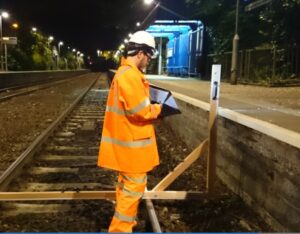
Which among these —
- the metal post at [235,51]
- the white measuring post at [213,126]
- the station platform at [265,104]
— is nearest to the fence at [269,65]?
the metal post at [235,51]

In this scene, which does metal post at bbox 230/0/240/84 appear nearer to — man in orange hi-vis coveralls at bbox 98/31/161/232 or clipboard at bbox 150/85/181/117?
clipboard at bbox 150/85/181/117

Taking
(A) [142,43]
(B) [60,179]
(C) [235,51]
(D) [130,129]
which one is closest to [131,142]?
(D) [130,129]

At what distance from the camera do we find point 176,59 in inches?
1832

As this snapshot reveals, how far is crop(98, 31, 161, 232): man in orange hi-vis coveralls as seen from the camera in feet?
14.3

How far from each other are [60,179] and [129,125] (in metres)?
3.35

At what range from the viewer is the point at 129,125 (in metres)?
4.49

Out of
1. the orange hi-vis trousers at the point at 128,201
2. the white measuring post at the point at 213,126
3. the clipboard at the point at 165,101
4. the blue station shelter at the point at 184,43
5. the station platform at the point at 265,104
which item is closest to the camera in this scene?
the orange hi-vis trousers at the point at 128,201

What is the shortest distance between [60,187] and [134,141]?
114 inches

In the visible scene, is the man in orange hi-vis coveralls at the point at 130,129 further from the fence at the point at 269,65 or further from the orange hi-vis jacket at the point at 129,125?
the fence at the point at 269,65

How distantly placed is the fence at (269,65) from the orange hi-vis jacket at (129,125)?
1985cm

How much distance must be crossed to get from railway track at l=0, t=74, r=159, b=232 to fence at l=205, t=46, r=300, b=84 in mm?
14377

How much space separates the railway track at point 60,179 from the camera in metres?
5.71

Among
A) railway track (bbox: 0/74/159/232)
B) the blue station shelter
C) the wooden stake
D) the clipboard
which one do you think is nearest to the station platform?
the wooden stake

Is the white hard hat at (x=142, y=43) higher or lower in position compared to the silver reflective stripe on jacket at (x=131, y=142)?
higher
